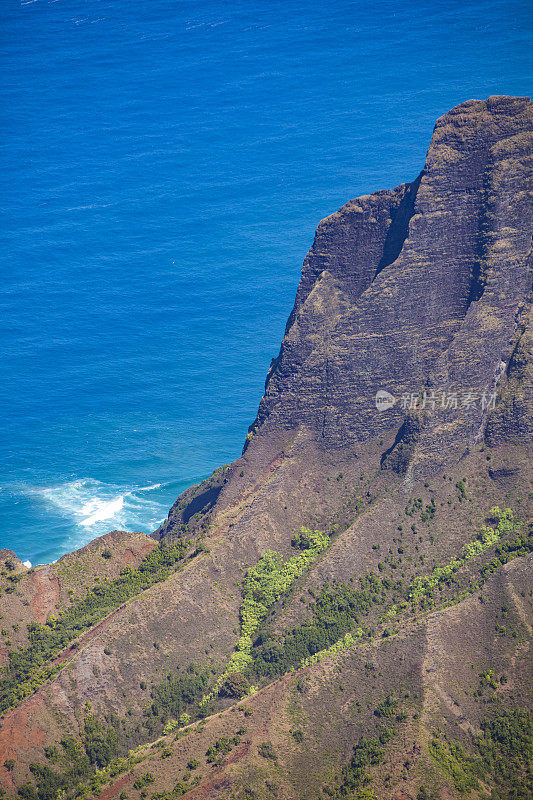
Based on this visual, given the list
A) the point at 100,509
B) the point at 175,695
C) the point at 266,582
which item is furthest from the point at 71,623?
the point at 100,509

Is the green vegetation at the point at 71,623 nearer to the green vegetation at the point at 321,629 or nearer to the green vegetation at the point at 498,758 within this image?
the green vegetation at the point at 321,629

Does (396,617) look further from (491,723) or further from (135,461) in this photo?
(135,461)

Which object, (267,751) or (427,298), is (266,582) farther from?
(427,298)

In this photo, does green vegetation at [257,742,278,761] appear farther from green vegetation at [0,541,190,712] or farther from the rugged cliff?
green vegetation at [0,541,190,712]

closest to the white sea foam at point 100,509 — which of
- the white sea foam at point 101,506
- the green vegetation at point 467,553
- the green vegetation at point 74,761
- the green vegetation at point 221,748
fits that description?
the white sea foam at point 101,506

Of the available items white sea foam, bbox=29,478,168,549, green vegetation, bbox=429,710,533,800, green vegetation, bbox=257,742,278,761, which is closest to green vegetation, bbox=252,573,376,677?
green vegetation, bbox=257,742,278,761

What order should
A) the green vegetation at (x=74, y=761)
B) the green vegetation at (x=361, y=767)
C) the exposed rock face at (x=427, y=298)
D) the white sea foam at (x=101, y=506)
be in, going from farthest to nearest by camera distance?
the white sea foam at (x=101, y=506) < the exposed rock face at (x=427, y=298) < the green vegetation at (x=74, y=761) < the green vegetation at (x=361, y=767)
